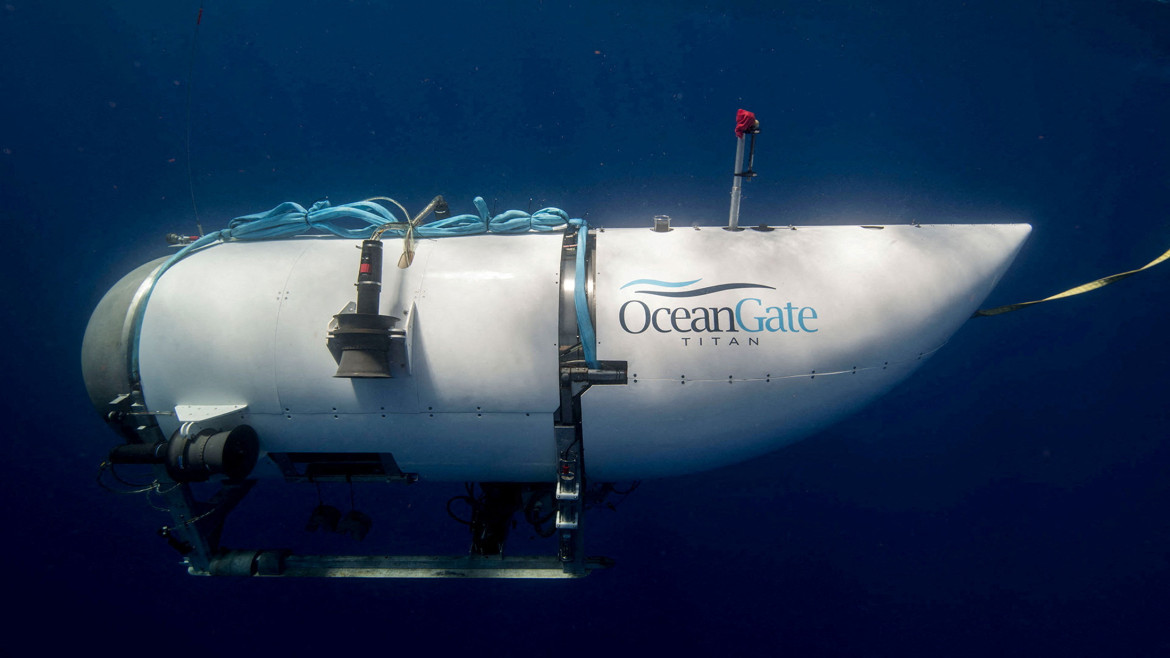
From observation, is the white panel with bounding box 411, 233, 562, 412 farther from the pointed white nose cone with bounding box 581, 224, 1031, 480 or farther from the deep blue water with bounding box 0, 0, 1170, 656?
the deep blue water with bounding box 0, 0, 1170, 656

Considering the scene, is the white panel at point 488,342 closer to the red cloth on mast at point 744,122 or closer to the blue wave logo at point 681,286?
the blue wave logo at point 681,286

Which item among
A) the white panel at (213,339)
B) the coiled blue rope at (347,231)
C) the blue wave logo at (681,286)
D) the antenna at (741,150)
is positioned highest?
the antenna at (741,150)

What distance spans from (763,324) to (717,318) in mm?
177

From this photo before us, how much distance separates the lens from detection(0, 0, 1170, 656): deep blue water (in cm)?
276

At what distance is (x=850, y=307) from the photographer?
1600 mm

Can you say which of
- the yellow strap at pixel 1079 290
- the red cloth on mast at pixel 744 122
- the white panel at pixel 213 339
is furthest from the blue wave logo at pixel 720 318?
the white panel at pixel 213 339

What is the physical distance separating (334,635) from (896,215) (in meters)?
5.75

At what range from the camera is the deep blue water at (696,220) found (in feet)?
9.06

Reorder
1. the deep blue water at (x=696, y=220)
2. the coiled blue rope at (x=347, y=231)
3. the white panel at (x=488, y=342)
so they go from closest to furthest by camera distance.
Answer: the white panel at (x=488, y=342) < the coiled blue rope at (x=347, y=231) < the deep blue water at (x=696, y=220)

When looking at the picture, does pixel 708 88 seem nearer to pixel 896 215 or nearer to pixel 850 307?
pixel 896 215

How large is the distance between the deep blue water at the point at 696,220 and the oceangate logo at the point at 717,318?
145cm

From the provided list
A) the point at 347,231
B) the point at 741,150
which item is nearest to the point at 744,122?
the point at 741,150

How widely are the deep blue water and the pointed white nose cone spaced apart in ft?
4.17

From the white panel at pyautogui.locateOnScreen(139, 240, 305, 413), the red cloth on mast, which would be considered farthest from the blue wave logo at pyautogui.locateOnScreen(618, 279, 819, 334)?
the white panel at pyautogui.locateOnScreen(139, 240, 305, 413)
